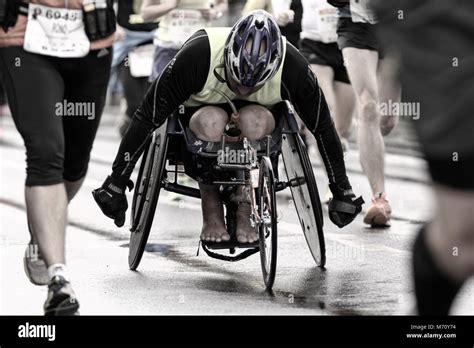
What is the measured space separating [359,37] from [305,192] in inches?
96.8

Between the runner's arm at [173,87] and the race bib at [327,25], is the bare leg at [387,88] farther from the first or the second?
the runner's arm at [173,87]

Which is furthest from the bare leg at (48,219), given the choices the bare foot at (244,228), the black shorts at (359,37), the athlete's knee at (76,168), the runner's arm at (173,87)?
the black shorts at (359,37)

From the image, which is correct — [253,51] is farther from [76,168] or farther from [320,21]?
[320,21]

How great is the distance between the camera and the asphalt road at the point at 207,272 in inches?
274

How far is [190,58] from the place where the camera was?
7.53 metres

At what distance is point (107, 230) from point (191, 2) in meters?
2.68

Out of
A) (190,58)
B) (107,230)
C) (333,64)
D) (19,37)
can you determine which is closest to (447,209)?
(19,37)

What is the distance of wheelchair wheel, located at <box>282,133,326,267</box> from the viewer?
25.4ft

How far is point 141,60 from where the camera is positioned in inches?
528

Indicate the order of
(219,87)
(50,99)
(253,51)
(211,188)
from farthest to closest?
(211,188), (219,87), (253,51), (50,99)

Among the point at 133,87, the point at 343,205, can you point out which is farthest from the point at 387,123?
the point at 133,87

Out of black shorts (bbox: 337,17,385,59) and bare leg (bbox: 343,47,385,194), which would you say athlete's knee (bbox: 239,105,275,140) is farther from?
black shorts (bbox: 337,17,385,59)

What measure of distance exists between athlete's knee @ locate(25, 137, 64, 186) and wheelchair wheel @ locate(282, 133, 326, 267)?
1785 mm

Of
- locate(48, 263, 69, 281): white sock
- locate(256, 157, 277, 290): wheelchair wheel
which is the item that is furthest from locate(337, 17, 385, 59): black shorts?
locate(48, 263, 69, 281): white sock
